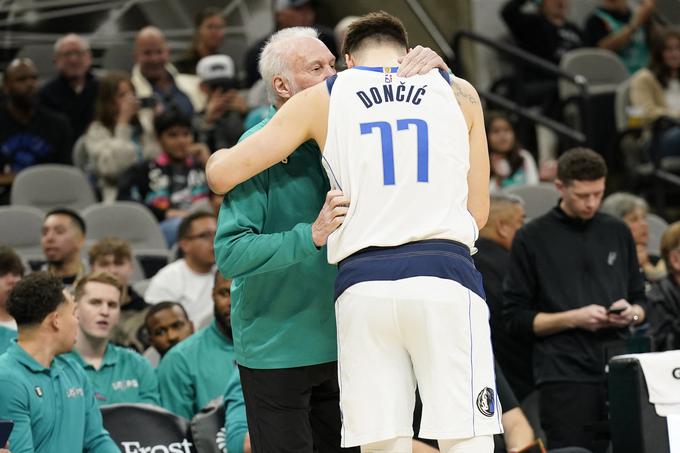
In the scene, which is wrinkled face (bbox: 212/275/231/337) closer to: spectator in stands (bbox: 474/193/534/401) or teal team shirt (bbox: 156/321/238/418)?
teal team shirt (bbox: 156/321/238/418)

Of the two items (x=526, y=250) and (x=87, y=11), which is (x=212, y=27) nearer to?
(x=87, y=11)

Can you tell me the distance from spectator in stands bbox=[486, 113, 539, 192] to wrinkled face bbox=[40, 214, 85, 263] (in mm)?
3617

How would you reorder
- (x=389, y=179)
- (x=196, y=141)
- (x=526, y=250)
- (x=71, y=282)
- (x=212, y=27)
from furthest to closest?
(x=212, y=27), (x=196, y=141), (x=71, y=282), (x=526, y=250), (x=389, y=179)

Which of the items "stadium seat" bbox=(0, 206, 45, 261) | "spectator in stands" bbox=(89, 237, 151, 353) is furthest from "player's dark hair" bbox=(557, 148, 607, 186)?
"stadium seat" bbox=(0, 206, 45, 261)

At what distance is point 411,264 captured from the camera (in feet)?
13.0

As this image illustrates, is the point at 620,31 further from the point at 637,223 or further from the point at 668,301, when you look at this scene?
the point at 668,301

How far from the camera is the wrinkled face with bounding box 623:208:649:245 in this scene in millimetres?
8797

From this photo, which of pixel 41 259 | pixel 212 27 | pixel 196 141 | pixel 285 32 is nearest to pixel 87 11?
pixel 212 27

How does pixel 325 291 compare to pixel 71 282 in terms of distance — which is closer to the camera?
pixel 325 291

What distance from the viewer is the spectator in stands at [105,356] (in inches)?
268

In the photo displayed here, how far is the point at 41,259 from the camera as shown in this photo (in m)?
9.11

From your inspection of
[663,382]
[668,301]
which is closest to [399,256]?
[663,382]

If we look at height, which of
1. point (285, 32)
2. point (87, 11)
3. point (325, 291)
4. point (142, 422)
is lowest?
point (142, 422)

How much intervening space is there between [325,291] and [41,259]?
16.7 ft
